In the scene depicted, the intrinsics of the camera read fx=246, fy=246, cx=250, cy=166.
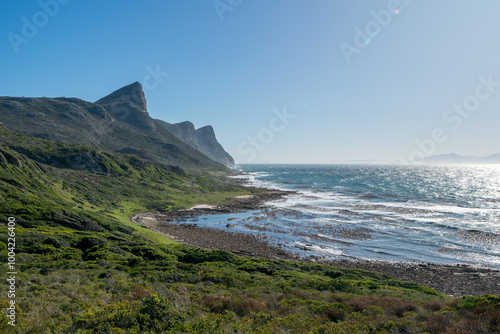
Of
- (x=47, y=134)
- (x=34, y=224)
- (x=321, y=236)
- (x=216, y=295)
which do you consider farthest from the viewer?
(x=47, y=134)

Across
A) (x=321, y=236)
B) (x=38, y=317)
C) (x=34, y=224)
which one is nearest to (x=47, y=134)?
(x=34, y=224)

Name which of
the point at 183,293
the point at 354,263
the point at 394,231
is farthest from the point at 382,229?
the point at 183,293

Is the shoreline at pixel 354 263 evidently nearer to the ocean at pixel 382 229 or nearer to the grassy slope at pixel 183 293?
A: the ocean at pixel 382 229

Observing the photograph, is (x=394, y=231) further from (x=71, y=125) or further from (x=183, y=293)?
(x=71, y=125)

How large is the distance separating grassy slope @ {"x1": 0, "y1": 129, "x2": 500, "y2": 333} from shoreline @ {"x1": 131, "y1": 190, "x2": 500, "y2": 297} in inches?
259

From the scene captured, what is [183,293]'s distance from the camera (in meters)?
15.0

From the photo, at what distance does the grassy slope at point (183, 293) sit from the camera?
A: 1020 centimetres

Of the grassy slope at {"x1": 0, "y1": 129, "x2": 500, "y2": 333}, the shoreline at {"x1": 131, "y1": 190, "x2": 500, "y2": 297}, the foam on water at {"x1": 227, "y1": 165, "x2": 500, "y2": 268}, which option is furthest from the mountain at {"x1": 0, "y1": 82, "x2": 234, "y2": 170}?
the foam on water at {"x1": 227, "y1": 165, "x2": 500, "y2": 268}

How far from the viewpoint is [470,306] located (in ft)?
43.5

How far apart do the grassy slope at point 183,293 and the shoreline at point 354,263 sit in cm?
658

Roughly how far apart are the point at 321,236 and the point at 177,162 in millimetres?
161281

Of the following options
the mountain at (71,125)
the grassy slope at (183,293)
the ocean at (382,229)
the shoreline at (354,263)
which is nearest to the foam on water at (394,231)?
the ocean at (382,229)

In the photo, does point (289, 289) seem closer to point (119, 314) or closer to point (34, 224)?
point (119, 314)

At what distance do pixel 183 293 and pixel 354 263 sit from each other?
2672 centimetres
